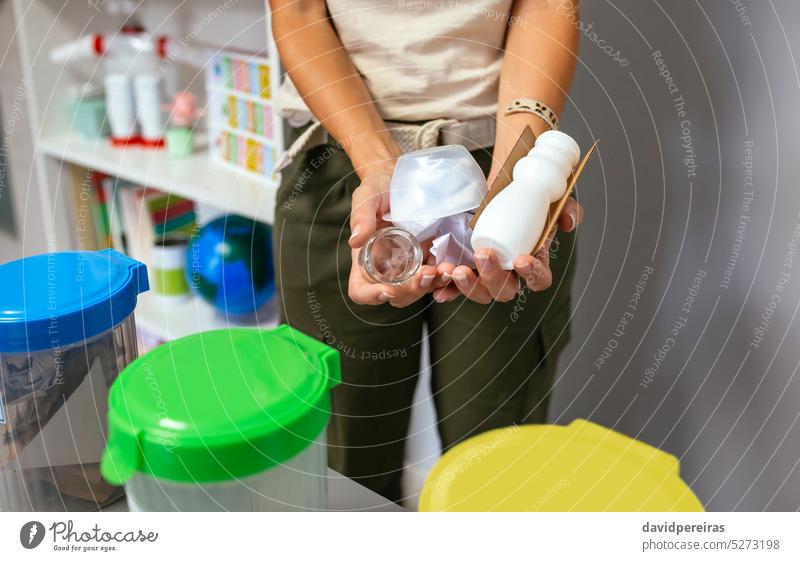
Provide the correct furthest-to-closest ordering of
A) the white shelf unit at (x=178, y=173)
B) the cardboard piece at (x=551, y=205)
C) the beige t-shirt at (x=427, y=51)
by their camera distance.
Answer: the white shelf unit at (x=178, y=173)
the beige t-shirt at (x=427, y=51)
the cardboard piece at (x=551, y=205)

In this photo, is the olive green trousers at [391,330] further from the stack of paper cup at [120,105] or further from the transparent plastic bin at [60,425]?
the stack of paper cup at [120,105]

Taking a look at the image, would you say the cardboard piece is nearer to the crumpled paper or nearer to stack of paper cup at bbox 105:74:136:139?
the crumpled paper

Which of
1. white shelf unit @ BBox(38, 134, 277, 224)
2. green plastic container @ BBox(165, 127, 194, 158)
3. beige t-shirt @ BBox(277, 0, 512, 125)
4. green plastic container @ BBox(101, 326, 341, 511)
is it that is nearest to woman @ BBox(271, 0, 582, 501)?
beige t-shirt @ BBox(277, 0, 512, 125)

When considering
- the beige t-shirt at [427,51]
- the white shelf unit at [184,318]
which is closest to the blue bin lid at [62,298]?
the beige t-shirt at [427,51]

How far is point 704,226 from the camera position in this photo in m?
0.62

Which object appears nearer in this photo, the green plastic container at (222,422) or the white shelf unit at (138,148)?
the green plastic container at (222,422)

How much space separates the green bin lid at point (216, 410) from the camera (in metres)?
0.26

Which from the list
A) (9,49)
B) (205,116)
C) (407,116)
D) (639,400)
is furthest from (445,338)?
(9,49)

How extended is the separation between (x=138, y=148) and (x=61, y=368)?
2.19 feet

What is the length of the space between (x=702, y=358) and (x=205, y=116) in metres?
0.65

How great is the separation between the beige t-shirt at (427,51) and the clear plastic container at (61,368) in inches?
8.8

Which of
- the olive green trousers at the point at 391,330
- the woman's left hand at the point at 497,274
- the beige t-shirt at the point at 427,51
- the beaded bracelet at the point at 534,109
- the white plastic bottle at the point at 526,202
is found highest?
the beige t-shirt at the point at 427,51

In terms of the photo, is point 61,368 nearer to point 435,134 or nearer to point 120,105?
point 435,134

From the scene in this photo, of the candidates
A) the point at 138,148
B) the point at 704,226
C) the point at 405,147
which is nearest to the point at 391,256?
the point at 405,147
